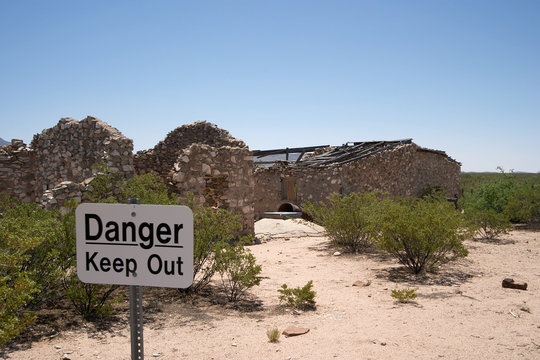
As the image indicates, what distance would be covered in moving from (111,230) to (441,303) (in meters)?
4.97

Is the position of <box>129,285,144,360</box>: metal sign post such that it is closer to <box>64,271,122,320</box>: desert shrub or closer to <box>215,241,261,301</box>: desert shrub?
<box>64,271,122,320</box>: desert shrub

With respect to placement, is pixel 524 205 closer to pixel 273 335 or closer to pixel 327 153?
pixel 327 153

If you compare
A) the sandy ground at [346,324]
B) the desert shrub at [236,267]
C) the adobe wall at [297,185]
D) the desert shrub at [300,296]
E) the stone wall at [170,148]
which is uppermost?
the stone wall at [170,148]

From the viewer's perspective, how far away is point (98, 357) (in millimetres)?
4031

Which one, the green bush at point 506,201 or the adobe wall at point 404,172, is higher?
the adobe wall at point 404,172

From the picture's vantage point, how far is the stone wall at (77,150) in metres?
9.21

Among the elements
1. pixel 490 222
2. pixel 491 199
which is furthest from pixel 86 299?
pixel 491 199

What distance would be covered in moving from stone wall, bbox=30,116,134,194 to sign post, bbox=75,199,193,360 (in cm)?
696

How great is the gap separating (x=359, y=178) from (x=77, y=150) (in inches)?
415

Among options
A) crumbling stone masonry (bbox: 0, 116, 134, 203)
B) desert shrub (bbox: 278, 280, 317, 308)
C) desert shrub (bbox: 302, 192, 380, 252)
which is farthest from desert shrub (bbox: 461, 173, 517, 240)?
crumbling stone masonry (bbox: 0, 116, 134, 203)

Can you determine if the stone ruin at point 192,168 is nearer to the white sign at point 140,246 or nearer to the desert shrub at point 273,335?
the desert shrub at point 273,335

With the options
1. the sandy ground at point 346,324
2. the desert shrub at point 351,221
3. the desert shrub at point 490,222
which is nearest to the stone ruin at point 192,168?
the desert shrub at point 351,221

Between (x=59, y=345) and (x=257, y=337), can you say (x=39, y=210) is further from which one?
(x=257, y=337)

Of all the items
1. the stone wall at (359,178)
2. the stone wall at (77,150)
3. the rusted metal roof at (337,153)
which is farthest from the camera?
the rusted metal roof at (337,153)
